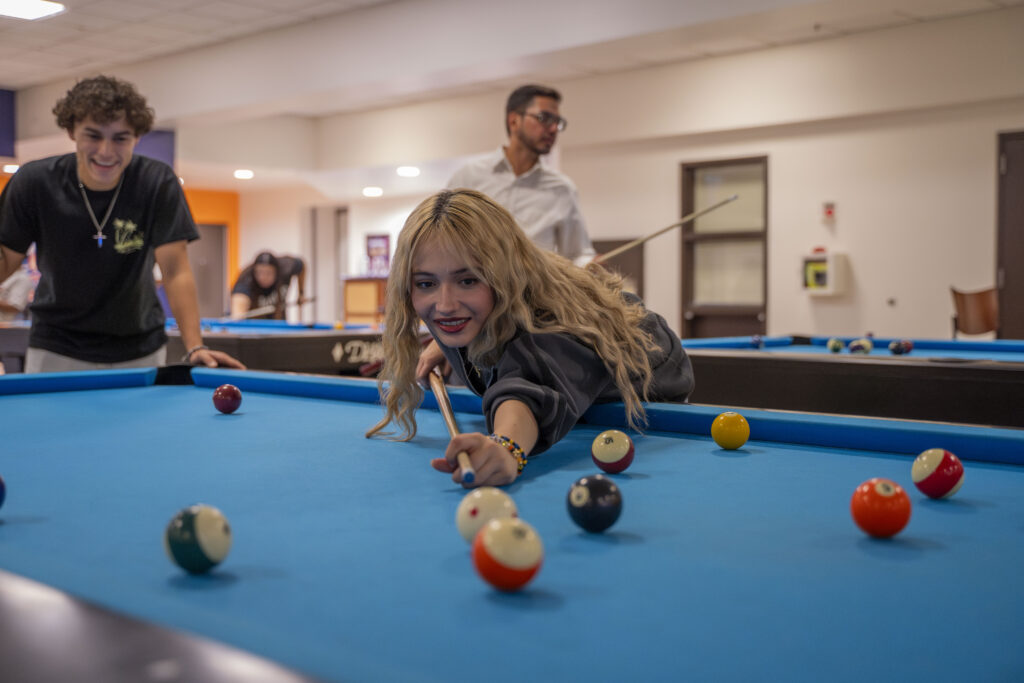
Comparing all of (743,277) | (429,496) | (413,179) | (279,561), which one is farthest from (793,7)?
(413,179)

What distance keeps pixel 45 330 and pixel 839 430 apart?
242 centimetres

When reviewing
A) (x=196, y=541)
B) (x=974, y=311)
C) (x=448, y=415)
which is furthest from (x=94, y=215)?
(x=974, y=311)

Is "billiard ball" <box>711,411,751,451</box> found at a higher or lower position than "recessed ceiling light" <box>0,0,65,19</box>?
lower

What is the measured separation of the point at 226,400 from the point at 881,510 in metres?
1.51

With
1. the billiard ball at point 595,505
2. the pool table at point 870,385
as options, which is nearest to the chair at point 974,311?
the pool table at point 870,385

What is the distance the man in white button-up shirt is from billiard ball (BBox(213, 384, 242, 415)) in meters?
2.05

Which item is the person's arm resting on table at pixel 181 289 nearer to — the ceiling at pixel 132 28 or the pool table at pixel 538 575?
the pool table at pixel 538 575

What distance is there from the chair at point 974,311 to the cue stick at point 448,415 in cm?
594

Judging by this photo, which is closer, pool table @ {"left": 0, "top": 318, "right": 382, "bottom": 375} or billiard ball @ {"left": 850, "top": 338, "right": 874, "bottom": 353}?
billiard ball @ {"left": 850, "top": 338, "right": 874, "bottom": 353}

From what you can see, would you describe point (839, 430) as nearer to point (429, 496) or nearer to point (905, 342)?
point (429, 496)

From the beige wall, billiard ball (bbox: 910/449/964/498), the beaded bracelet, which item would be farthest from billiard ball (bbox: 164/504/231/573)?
the beige wall

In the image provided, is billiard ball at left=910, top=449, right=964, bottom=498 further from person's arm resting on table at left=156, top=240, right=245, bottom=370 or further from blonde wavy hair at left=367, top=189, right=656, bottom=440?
person's arm resting on table at left=156, top=240, right=245, bottom=370

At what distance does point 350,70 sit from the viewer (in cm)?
745

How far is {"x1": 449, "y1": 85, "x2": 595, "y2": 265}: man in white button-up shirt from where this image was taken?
4.11 m
